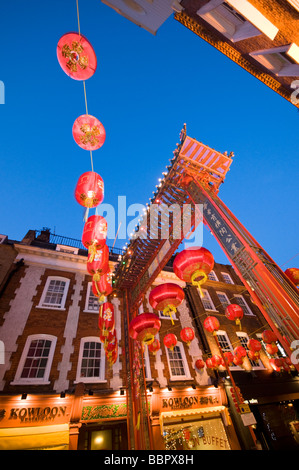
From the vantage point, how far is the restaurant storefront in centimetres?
921

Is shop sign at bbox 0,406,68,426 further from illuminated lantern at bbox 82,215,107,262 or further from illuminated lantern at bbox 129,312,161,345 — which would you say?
illuminated lantern at bbox 82,215,107,262

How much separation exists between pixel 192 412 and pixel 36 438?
265 inches

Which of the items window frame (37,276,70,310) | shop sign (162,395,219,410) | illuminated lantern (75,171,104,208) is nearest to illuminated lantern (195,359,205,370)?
shop sign (162,395,219,410)

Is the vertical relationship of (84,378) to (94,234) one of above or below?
below

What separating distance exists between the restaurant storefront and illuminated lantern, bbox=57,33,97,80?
459 inches

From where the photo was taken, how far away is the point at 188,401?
385 inches

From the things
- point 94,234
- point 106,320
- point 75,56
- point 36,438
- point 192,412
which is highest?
point 75,56

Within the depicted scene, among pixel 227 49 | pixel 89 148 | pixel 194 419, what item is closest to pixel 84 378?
pixel 194 419

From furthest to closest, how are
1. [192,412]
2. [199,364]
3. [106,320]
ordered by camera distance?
[199,364], [192,412], [106,320]

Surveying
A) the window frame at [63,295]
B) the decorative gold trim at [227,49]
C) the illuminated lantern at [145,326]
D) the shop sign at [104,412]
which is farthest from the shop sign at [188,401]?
the decorative gold trim at [227,49]

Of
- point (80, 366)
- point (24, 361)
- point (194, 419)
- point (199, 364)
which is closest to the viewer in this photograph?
point (24, 361)

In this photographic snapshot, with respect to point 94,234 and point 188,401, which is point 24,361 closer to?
point 94,234
